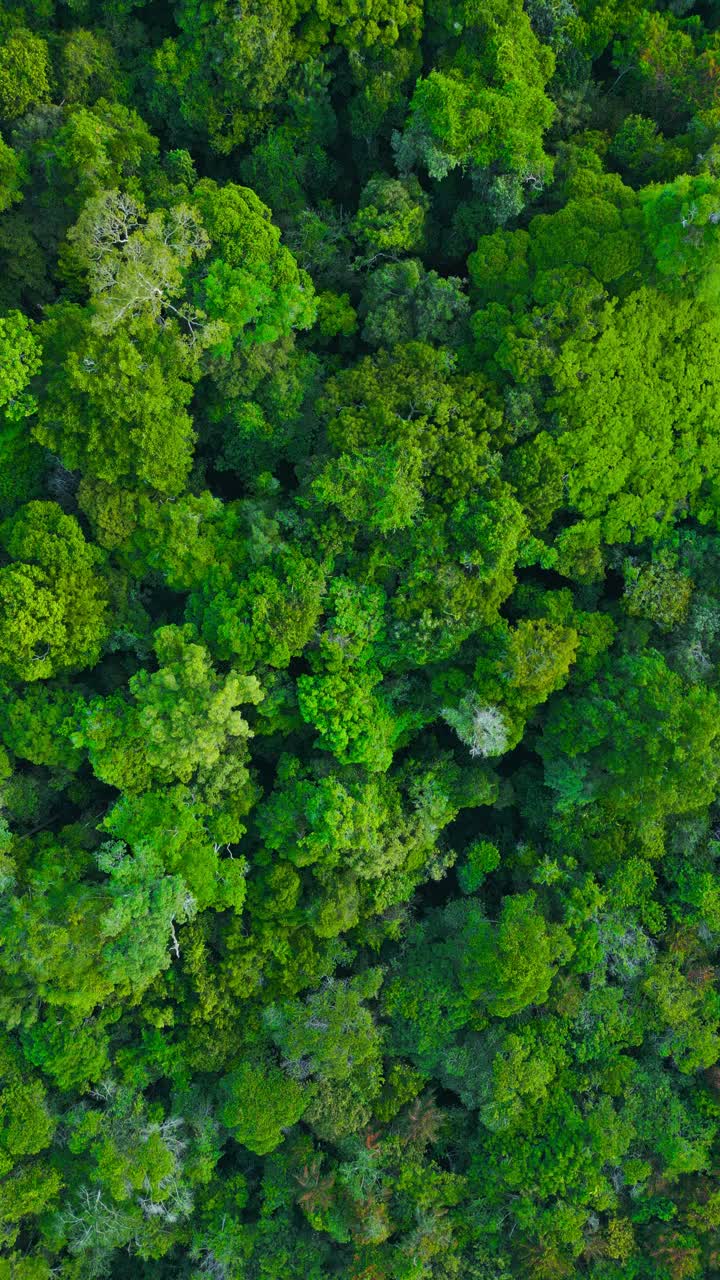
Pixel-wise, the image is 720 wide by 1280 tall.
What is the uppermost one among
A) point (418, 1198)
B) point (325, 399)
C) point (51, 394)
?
point (325, 399)

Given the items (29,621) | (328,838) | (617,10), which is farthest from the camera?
(617,10)

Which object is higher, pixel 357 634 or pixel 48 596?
pixel 357 634

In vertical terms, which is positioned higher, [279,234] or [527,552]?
[279,234]

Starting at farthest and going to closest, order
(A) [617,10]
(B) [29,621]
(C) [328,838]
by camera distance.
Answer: (A) [617,10] < (C) [328,838] < (B) [29,621]

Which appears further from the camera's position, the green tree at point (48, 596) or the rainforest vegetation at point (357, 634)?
the rainforest vegetation at point (357, 634)

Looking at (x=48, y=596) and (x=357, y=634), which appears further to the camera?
(x=357, y=634)

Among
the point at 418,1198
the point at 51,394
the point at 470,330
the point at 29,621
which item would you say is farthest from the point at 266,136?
the point at 418,1198

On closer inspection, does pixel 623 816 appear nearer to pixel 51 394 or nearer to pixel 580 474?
pixel 580 474

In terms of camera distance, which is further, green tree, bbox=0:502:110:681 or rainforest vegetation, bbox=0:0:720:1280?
rainforest vegetation, bbox=0:0:720:1280
